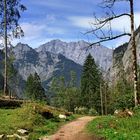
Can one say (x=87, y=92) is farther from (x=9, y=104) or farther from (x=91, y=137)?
(x=91, y=137)

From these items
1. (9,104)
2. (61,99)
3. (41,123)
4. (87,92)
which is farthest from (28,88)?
(41,123)

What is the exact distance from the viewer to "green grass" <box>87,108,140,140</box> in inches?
798

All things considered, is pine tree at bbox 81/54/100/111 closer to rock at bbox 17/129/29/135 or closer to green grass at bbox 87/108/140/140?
green grass at bbox 87/108/140/140

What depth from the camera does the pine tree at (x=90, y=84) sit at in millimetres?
108625

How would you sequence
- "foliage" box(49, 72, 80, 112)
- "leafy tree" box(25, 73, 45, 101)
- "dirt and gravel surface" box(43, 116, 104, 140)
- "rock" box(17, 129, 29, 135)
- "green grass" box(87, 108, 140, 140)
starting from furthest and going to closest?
"foliage" box(49, 72, 80, 112), "leafy tree" box(25, 73, 45, 101), "rock" box(17, 129, 29, 135), "dirt and gravel surface" box(43, 116, 104, 140), "green grass" box(87, 108, 140, 140)

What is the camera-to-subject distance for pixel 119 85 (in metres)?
109

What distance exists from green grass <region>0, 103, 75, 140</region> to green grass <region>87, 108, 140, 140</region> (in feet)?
9.74

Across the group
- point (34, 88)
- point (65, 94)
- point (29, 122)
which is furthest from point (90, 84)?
point (29, 122)

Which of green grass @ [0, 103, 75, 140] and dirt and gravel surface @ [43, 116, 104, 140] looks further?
green grass @ [0, 103, 75, 140]

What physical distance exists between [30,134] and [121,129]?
505 centimetres

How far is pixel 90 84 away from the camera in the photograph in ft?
359

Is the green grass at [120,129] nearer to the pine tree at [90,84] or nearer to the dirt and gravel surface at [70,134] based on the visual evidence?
the dirt and gravel surface at [70,134]

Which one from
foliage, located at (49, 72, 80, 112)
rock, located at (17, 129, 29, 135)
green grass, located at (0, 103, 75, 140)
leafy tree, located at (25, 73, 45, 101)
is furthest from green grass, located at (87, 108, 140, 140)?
foliage, located at (49, 72, 80, 112)

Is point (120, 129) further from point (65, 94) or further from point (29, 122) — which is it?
point (65, 94)
